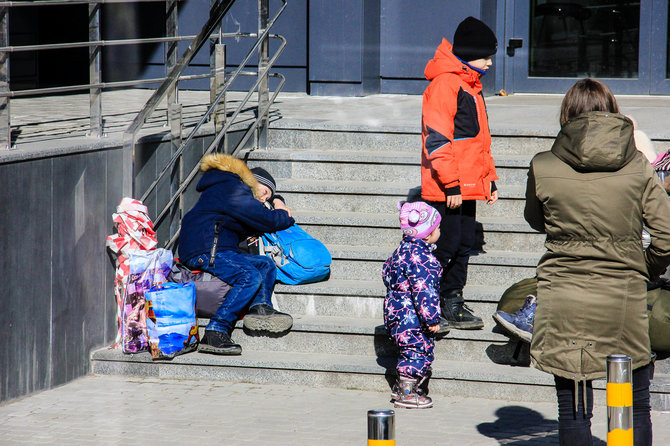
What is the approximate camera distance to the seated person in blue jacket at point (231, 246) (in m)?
6.62

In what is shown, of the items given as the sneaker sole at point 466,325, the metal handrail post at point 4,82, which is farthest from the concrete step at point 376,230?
the metal handrail post at point 4,82

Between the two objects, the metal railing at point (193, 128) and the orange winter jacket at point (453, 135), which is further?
the metal railing at point (193, 128)

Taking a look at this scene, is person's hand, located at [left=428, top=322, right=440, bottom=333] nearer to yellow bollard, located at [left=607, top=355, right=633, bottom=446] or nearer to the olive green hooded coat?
the olive green hooded coat

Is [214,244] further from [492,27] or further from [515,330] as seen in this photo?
[492,27]

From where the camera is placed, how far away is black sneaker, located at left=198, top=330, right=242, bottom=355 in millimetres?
6535

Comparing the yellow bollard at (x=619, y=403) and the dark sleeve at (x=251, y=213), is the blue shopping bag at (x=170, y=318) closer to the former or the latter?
the dark sleeve at (x=251, y=213)

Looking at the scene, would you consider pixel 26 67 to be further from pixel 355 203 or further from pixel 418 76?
pixel 355 203

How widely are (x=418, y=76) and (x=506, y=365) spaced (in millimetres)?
6255

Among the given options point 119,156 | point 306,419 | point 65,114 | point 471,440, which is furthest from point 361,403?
point 65,114

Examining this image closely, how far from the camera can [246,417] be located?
5.77 meters

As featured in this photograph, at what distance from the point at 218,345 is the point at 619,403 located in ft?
11.8

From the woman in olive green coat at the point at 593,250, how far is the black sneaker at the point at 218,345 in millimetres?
2920

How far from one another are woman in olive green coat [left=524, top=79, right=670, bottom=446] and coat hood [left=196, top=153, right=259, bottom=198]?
3.30 m

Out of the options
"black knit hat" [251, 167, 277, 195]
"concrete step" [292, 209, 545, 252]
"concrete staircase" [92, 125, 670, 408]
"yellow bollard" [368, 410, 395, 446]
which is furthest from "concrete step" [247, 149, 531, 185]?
"yellow bollard" [368, 410, 395, 446]
